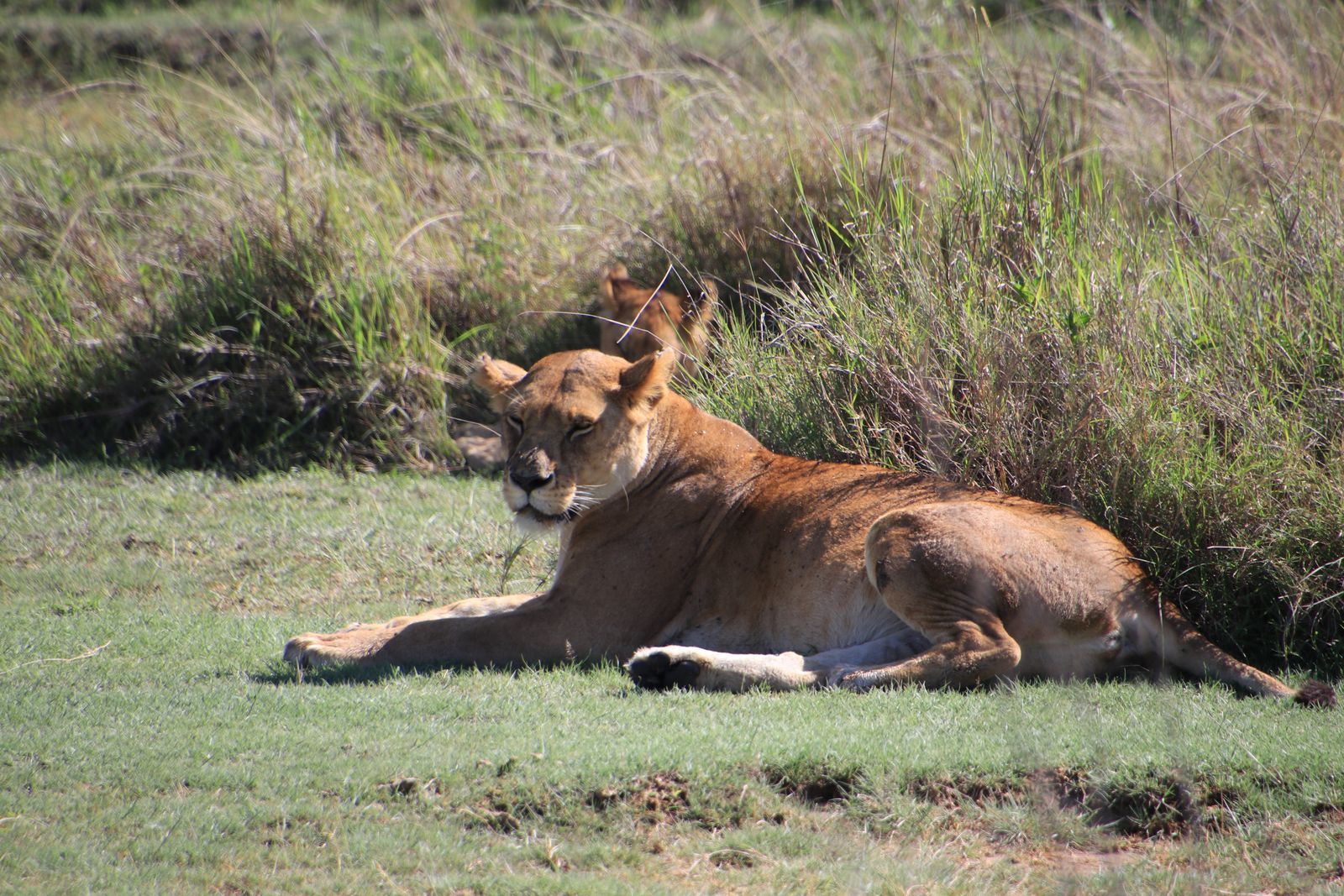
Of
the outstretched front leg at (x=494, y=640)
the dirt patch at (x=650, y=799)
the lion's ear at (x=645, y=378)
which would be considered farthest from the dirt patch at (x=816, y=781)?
the lion's ear at (x=645, y=378)

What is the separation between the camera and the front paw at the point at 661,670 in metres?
5.00

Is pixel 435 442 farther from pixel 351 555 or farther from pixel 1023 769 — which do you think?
pixel 1023 769

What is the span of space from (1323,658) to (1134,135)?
5.20 metres

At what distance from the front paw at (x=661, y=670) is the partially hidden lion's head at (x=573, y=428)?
76 cm

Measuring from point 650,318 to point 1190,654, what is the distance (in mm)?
4463

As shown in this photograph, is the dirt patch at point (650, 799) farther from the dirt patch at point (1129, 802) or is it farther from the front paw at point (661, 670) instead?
the dirt patch at point (1129, 802)

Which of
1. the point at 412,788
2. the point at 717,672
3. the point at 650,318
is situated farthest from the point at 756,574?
the point at 650,318

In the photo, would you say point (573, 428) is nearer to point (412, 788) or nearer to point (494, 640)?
point (494, 640)

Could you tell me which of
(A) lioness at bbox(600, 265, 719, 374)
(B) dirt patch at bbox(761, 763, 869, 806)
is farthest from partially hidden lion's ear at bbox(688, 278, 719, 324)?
(B) dirt patch at bbox(761, 763, 869, 806)

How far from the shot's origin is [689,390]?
24.3ft

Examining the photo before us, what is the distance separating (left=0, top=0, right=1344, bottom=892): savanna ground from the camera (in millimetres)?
3926

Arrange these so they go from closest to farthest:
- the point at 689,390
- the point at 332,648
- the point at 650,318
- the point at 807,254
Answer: the point at 332,648, the point at 689,390, the point at 807,254, the point at 650,318

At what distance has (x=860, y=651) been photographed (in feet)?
16.9

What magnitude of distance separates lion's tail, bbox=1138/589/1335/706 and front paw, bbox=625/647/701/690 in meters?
1.66
